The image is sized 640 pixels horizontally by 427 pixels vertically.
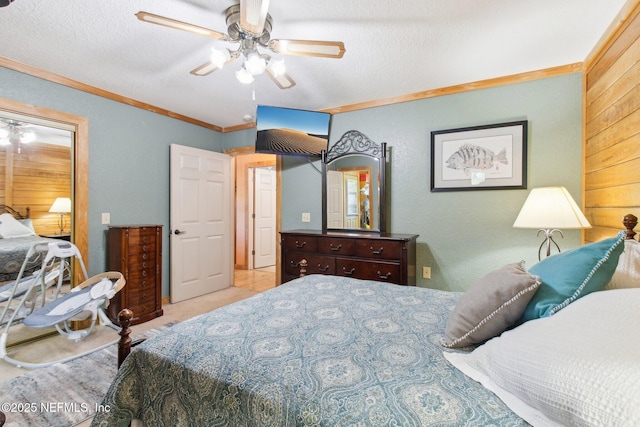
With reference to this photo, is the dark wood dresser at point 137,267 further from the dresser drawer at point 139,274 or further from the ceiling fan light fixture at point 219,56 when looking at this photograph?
the ceiling fan light fixture at point 219,56

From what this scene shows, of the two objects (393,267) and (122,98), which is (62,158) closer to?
(122,98)

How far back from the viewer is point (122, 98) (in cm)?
321

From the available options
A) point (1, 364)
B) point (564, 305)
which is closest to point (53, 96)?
point (1, 364)

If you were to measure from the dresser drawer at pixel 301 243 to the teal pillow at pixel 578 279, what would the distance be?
7.27 ft

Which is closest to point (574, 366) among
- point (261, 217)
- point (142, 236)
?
point (142, 236)

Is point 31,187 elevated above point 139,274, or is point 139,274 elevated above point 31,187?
point 31,187

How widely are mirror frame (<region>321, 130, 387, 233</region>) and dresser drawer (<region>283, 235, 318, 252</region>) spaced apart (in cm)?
32

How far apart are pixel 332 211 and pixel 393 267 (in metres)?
1.09

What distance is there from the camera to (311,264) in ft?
10.1

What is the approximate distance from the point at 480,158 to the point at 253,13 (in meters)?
2.36

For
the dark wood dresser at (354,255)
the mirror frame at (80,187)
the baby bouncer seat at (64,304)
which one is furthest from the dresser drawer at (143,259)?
the dark wood dresser at (354,255)

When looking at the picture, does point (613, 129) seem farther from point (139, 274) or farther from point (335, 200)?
point (139, 274)

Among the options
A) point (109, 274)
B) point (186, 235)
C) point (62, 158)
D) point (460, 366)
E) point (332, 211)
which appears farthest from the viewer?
point (186, 235)

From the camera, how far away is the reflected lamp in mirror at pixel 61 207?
2.80 meters
